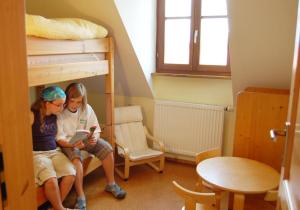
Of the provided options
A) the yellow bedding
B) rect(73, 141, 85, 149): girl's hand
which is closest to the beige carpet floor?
rect(73, 141, 85, 149): girl's hand

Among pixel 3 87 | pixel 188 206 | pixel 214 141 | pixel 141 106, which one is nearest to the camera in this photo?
pixel 3 87

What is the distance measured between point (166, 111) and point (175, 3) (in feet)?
3.92

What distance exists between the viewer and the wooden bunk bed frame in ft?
6.63

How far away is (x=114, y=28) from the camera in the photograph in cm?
291

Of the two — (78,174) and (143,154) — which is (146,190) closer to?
(143,154)

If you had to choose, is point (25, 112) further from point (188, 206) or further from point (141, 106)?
point (141, 106)

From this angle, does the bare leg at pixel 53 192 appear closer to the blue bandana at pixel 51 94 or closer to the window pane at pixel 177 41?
the blue bandana at pixel 51 94

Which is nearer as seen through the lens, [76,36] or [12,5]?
[12,5]

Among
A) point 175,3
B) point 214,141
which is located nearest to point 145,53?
point 175,3

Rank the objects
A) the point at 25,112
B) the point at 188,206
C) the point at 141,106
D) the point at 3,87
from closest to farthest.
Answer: the point at 3,87
the point at 25,112
the point at 188,206
the point at 141,106

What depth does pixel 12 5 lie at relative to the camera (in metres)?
0.76

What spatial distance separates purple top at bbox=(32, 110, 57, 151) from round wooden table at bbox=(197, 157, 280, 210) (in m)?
1.21

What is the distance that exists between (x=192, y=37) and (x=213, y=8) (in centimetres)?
36

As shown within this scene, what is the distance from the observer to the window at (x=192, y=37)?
3.15 m
